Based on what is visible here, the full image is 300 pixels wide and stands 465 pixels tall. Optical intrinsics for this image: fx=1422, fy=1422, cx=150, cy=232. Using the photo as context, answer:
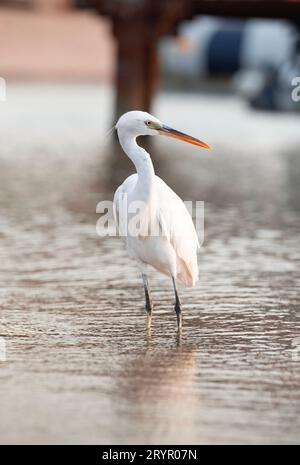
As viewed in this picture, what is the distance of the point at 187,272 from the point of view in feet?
29.7

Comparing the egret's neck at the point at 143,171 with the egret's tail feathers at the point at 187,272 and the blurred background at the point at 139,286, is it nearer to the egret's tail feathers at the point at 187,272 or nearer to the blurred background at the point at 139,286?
the egret's tail feathers at the point at 187,272

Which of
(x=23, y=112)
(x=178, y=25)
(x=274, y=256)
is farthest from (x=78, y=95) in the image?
(x=274, y=256)

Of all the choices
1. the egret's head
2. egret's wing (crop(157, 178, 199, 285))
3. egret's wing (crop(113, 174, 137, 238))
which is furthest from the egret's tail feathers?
the egret's head

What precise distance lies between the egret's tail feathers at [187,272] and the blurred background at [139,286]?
0.29 meters

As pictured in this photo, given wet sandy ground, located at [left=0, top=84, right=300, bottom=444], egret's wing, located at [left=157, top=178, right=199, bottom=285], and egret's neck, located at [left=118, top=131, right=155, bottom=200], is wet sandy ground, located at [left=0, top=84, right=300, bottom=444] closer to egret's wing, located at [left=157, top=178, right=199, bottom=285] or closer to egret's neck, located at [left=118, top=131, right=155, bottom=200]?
egret's wing, located at [left=157, top=178, right=199, bottom=285]

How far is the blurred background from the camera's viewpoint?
6.85 m

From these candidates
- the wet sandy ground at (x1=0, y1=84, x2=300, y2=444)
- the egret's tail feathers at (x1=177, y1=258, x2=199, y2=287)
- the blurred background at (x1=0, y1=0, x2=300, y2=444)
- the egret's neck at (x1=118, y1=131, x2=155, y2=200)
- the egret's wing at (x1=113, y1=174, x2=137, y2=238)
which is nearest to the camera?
the wet sandy ground at (x1=0, y1=84, x2=300, y2=444)

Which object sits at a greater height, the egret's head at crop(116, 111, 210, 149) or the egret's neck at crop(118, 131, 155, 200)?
the egret's head at crop(116, 111, 210, 149)

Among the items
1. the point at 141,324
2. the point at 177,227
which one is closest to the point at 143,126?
the point at 177,227

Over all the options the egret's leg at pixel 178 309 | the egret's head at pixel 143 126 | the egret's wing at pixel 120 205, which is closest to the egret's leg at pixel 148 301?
the egret's leg at pixel 178 309

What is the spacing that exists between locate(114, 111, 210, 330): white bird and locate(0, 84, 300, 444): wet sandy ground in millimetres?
495

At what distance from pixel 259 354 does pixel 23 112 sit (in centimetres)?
2663

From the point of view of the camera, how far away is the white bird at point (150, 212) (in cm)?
863

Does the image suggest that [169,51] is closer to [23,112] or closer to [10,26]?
[23,112]
